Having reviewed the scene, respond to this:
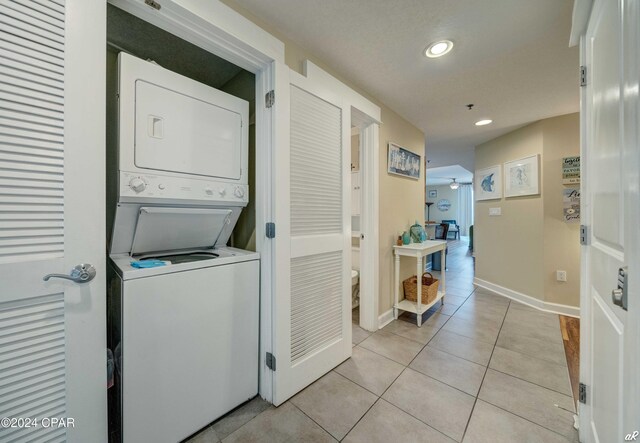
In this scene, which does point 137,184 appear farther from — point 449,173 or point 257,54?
point 449,173

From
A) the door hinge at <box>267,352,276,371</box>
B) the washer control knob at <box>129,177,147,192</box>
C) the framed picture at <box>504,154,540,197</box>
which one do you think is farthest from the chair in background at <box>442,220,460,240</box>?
the washer control knob at <box>129,177,147,192</box>

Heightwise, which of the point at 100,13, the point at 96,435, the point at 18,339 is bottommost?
the point at 96,435

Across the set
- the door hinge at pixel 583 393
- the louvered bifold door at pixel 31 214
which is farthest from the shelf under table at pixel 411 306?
the louvered bifold door at pixel 31 214

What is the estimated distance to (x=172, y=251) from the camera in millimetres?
1513

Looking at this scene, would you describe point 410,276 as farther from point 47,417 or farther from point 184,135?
point 47,417

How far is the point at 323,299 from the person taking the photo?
172cm

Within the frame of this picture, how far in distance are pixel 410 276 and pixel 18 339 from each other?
305 centimetres

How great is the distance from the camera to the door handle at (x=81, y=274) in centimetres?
83

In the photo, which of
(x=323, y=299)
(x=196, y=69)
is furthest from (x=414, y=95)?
(x=323, y=299)

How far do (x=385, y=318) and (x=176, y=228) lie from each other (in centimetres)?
210

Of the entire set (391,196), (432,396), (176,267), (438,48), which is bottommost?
(432,396)

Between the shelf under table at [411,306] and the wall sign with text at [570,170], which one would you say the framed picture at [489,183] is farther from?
the shelf under table at [411,306]

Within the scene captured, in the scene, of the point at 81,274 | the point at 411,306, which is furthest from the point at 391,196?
the point at 81,274

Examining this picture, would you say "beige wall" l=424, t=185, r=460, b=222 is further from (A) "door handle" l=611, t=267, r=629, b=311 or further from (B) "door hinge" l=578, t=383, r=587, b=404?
(A) "door handle" l=611, t=267, r=629, b=311
